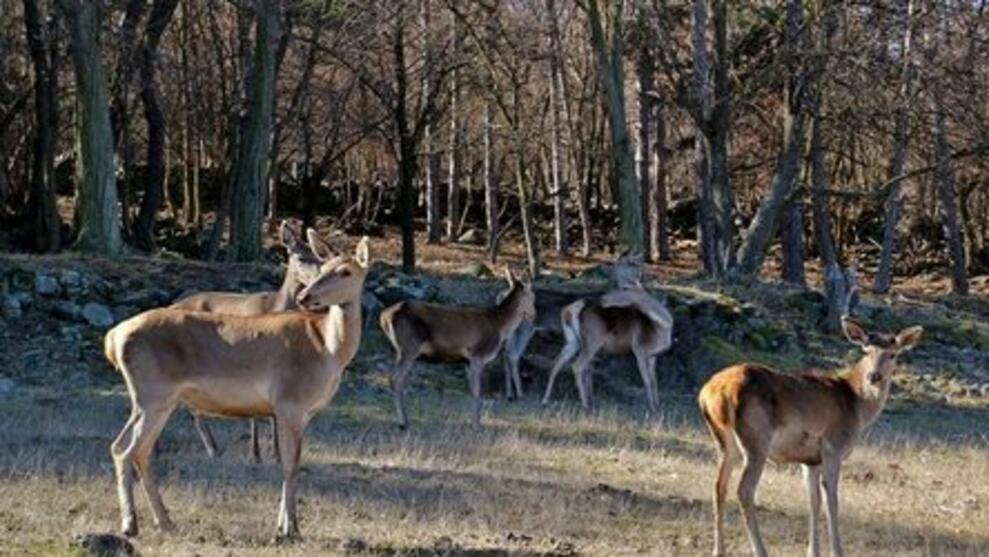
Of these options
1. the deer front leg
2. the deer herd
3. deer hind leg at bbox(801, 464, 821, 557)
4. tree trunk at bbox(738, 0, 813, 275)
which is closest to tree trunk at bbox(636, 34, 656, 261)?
tree trunk at bbox(738, 0, 813, 275)

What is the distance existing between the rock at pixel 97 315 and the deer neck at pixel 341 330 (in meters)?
11.0

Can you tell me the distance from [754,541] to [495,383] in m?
11.4

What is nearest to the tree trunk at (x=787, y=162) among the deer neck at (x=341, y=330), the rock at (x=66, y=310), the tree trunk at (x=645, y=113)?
the tree trunk at (x=645, y=113)

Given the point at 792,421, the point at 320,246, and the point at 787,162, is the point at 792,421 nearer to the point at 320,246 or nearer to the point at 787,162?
the point at 320,246

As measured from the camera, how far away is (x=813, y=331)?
24469 millimetres

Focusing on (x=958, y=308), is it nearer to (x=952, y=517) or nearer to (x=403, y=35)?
(x=403, y=35)

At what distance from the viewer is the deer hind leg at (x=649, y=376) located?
63.9 ft

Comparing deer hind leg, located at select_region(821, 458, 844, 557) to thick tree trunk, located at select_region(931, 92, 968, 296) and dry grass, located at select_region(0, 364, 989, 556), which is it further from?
thick tree trunk, located at select_region(931, 92, 968, 296)

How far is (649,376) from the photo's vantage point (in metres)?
19.8

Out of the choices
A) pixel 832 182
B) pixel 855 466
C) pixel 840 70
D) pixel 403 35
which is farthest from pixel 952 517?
pixel 832 182

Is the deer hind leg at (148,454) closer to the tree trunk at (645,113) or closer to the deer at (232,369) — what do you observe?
the deer at (232,369)

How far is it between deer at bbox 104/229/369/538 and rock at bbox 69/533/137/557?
603mm

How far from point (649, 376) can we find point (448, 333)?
325 centimetres

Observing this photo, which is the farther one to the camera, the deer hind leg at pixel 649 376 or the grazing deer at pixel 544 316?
the grazing deer at pixel 544 316
